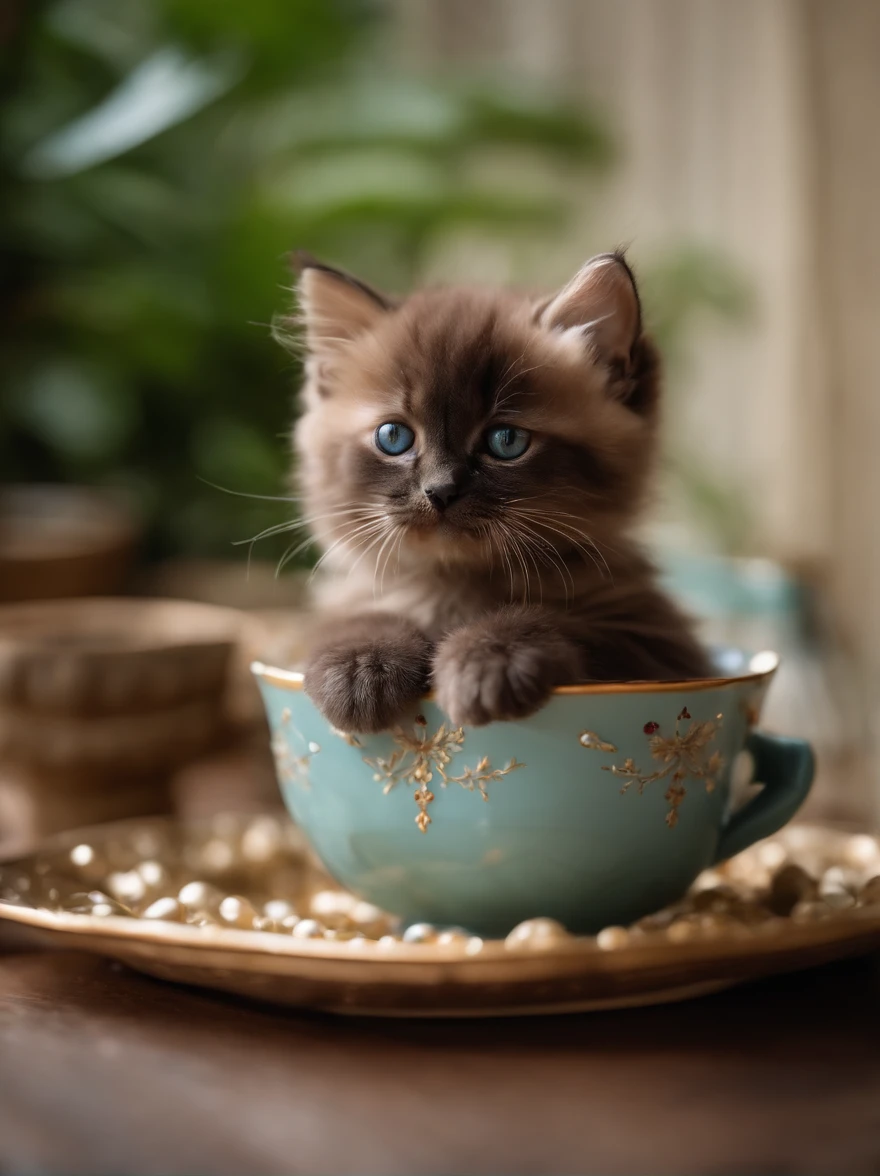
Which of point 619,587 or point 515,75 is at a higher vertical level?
point 515,75

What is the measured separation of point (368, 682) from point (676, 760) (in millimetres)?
220

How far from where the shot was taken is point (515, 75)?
260 centimetres

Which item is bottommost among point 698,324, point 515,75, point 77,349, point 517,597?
point 517,597

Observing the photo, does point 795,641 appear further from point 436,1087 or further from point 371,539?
point 436,1087

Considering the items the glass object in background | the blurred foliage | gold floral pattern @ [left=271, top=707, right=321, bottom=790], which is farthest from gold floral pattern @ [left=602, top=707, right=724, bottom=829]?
the blurred foliage

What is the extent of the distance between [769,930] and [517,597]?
33cm

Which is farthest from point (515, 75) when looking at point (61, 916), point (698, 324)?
point (61, 916)

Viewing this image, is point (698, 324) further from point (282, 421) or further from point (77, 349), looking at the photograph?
point (77, 349)

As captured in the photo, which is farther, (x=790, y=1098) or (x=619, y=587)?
(x=619, y=587)

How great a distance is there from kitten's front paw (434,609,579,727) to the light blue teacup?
2 cm

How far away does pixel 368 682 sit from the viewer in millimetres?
786

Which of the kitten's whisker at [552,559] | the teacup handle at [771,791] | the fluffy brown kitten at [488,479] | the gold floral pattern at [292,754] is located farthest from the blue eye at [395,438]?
the teacup handle at [771,791]

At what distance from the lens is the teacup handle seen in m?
0.88

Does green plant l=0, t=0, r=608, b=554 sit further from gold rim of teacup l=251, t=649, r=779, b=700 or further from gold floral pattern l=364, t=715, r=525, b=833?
gold floral pattern l=364, t=715, r=525, b=833
